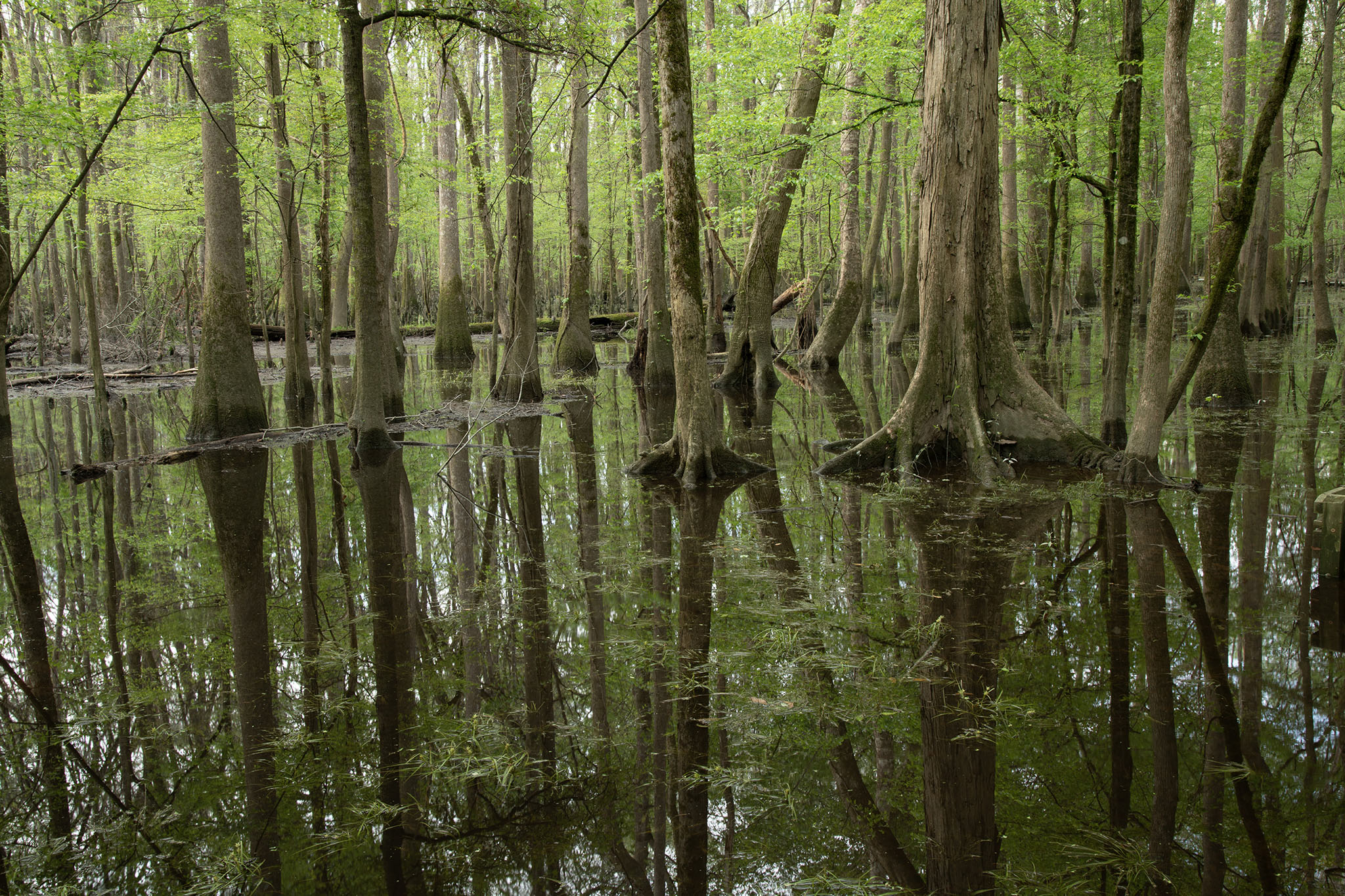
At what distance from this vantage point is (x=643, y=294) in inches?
757

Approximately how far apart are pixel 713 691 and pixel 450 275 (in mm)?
17509

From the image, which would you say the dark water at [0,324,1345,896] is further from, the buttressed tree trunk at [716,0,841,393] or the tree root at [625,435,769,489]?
the buttressed tree trunk at [716,0,841,393]

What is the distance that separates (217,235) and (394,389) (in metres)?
2.87

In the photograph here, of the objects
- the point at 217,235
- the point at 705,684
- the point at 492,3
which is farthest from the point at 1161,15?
the point at 705,684

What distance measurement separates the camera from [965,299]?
25.8 feet

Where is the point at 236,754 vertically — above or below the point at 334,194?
below

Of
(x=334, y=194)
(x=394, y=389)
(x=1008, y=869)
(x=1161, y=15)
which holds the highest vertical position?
(x=1161, y=15)

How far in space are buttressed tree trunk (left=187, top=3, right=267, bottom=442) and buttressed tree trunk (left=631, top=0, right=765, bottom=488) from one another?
5.63 meters

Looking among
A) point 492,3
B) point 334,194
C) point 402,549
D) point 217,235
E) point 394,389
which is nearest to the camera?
point 402,549

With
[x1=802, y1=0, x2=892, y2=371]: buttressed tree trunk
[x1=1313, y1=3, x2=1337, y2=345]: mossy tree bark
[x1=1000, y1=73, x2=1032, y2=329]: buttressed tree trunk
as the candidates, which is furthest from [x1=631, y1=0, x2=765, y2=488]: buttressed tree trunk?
[x1=1000, y1=73, x2=1032, y2=329]: buttressed tree trunk

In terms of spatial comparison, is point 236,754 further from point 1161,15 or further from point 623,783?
point 1161,15

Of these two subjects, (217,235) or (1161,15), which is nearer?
(217,235)

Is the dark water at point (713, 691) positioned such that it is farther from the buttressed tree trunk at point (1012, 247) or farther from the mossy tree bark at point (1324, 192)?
the buttressed tree trunk at point (1012, 247)

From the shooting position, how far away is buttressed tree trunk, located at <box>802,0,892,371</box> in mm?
15828
